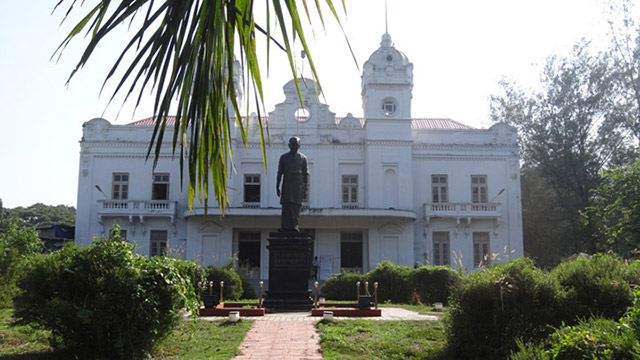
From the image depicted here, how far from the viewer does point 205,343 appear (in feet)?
26.6

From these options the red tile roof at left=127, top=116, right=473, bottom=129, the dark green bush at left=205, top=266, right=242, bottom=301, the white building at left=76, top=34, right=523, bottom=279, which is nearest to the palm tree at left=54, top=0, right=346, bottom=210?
the dark green bush at left=205, top=266, right=242, bottom=301

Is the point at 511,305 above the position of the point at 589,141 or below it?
below

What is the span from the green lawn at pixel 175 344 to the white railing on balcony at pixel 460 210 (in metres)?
19.8

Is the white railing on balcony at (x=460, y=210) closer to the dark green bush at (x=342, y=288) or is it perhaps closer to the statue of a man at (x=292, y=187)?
the dark green bush at (x=342, y=288)

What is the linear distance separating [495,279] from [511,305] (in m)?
0.41

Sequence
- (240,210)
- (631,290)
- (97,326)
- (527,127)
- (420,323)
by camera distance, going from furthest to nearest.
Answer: (527,127), (240,210), (420,323), (631,290), (97,326)

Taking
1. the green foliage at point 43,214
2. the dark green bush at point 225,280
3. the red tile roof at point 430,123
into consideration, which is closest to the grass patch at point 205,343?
the dark green bush at point 225,280

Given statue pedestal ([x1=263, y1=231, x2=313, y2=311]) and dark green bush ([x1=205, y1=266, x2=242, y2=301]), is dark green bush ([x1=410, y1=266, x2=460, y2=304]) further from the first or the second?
dark green bush ([x1=205, y1=266, x2=242, y2=301])

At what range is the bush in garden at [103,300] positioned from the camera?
6461 millimetres

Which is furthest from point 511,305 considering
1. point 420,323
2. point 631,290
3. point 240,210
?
point 240,210

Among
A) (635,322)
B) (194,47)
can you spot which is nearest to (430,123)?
(635,322)

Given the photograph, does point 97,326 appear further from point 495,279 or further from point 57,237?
point 57,237

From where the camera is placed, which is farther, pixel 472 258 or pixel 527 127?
pixel 527 127

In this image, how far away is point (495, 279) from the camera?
7602 mm
